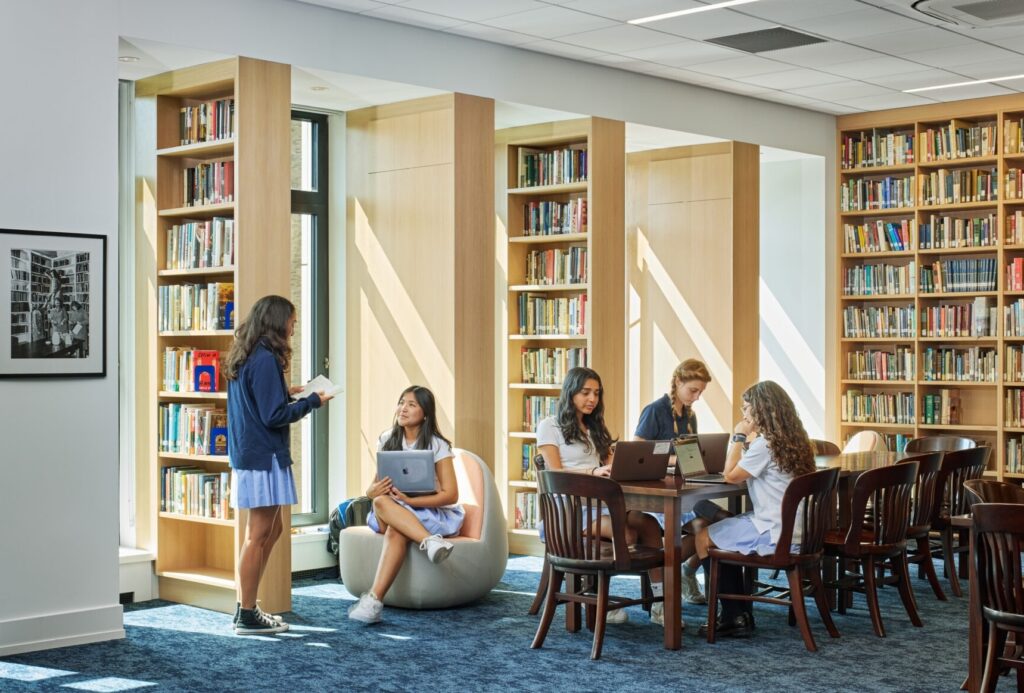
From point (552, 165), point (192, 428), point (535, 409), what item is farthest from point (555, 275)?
point (192, 428)

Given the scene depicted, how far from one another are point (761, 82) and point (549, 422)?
12.7 feet

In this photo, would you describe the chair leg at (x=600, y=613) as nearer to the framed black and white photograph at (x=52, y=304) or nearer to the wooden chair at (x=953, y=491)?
the wooden chair at (x=953, y=491)

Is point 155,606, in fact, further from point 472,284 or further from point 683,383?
point 683,383

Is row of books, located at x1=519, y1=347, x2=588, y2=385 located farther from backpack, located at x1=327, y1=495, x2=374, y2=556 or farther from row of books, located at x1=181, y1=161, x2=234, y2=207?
row of books, located at x1=181, y1=161, x2=234, y2=207

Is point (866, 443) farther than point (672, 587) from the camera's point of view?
Yes

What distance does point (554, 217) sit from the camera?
893 cm

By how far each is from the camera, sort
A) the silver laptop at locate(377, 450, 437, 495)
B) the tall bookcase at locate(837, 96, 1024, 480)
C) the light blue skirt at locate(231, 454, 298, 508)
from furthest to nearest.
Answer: the tall bookcase at locate(837, 96, 1024, 480) → the silver laptop at locate(377, 450, 437, 495) → the light blue skirt at locate(231, 454, 298, 508)

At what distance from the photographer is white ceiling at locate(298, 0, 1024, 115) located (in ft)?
23.5

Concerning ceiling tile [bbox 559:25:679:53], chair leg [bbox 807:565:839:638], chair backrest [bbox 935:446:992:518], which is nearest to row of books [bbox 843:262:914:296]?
chair backrest [bbox 935:446:992:518]

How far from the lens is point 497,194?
9.14 meters

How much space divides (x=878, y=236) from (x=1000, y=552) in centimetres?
637

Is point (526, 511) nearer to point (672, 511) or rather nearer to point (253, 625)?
point (253, 625)

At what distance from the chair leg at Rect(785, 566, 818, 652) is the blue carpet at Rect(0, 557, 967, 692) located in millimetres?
81

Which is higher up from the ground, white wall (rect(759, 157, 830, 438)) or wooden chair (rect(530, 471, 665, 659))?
white wall (rect(759, 157, 830, 438))
